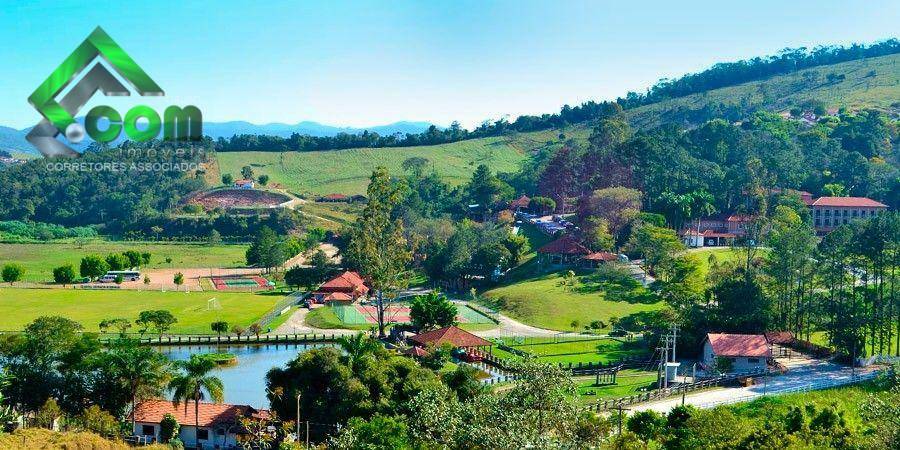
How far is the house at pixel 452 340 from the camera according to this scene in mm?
56469

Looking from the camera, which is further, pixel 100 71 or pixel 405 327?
pixel 405 327

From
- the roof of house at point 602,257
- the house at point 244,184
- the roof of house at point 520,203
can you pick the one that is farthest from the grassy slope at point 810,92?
the roof of house at point 602,257

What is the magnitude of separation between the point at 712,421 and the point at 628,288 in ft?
Result: 140

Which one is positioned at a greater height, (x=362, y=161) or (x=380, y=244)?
(x=362, y=161)

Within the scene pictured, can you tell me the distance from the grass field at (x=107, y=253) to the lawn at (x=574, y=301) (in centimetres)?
4548

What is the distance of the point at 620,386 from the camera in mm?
50219

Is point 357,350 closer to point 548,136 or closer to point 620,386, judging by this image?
point 620,386

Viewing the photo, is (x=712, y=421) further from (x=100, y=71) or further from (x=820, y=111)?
(x=820, y=111)

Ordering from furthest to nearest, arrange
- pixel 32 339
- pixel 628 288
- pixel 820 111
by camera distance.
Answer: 1. pixel 820 111
2. pixel 628 288
3. pixel 32 339

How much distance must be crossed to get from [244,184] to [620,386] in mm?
115456

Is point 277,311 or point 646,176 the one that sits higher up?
point 646,176

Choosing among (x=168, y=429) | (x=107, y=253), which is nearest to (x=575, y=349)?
(x=168, y=429)

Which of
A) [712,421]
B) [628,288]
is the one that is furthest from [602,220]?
[712,421]

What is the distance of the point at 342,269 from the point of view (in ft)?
302
